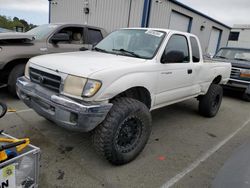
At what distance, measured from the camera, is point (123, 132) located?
2900 mm

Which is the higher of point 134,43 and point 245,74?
point 134,43

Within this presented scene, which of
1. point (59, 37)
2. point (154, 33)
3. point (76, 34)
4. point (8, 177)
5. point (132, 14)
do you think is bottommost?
point (8, 177)

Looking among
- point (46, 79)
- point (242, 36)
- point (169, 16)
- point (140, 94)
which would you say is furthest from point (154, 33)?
point (242, 36)

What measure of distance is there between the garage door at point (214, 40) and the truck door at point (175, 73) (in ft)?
50.4

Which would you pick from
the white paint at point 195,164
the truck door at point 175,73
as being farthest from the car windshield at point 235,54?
the truck door at point 175,73

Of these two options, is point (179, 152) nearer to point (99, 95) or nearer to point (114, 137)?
point (114, 137)

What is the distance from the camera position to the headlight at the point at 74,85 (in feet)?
8.13

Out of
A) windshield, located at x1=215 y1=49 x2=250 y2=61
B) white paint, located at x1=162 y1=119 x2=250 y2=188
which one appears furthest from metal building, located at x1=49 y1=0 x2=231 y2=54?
white paint, located at x1=162 y1=119 x2=250 y2=188

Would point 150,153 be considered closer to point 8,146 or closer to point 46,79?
point 46,79

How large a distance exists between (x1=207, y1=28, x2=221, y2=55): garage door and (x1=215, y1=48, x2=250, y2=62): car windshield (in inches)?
387

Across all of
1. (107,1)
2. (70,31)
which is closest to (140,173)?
(70,31)

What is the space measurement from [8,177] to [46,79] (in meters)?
1.33

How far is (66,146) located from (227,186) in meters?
2.37

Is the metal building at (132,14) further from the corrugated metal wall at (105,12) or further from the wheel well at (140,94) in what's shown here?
the wheel well at (140,94)
